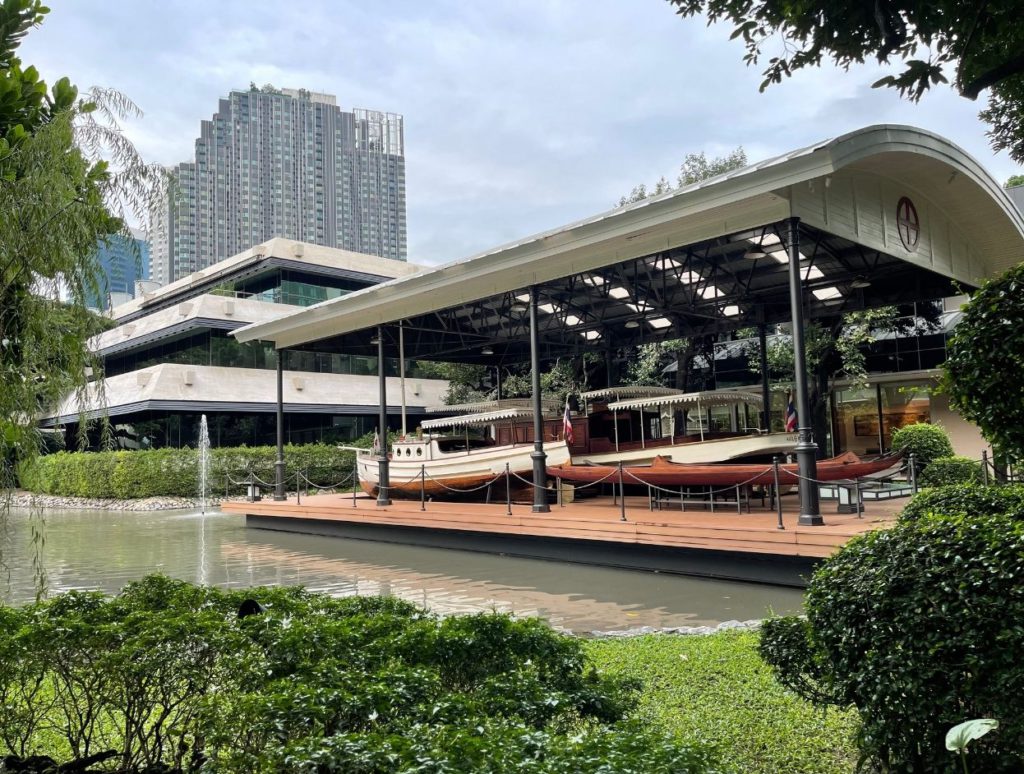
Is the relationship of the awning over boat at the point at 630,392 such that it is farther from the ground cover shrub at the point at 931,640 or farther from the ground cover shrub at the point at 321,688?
the ground cover shrub at the point at 931,640

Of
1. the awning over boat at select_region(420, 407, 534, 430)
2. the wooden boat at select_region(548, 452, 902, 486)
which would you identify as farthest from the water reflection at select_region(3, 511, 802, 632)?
the awning over boat at select_region(420, 407, 534, 430)

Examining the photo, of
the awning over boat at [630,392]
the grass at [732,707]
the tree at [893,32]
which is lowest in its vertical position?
the grass at [732,707]

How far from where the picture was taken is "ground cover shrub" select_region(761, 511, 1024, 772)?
111 inches

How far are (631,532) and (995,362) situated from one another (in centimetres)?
804

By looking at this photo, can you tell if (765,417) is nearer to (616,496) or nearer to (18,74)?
A: (616,496)

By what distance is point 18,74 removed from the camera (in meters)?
4.07

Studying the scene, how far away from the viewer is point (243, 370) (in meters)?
35.1

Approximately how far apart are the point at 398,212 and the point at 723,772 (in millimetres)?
111814

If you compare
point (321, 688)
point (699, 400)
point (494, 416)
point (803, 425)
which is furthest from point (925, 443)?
point (321, 688)

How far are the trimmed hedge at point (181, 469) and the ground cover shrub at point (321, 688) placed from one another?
2554 cm

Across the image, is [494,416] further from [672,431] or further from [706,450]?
[706,450]

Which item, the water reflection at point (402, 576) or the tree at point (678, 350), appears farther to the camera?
the tree at point (678, 350)

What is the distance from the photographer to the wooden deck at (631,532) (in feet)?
32.9

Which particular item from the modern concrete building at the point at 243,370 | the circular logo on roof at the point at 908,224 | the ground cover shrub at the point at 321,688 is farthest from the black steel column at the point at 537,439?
the modern concrete building at the point at 243,370
